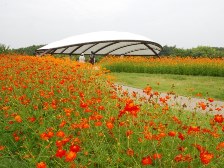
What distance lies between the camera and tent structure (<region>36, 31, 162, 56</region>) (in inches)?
1139

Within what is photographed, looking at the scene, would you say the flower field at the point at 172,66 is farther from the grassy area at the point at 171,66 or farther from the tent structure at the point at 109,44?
the tent structure at the point at 109,44

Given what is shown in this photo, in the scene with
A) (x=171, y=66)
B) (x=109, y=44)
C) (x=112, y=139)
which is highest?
(x=109, y=44)

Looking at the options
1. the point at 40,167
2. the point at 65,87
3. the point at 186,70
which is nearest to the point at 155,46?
the point at 186,70

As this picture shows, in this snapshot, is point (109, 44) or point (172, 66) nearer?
point (172, 66)

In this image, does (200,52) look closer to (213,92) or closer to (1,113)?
(213,92)

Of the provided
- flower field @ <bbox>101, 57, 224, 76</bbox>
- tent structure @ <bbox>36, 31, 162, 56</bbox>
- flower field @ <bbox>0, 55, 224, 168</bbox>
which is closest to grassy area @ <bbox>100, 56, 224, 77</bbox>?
flower field @ <bbox>101, 57, 224, 76</bbox>

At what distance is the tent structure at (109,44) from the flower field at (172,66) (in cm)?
839

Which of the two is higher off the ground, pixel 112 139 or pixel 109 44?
pixel 109 44

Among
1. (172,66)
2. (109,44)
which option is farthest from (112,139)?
(109,44)

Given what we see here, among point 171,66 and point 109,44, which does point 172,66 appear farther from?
point 109,44

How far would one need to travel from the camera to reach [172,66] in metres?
18.5

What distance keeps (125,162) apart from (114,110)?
1813 mm

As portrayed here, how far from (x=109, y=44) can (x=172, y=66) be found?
1348 centimetres

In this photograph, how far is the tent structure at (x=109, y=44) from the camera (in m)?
28.9
